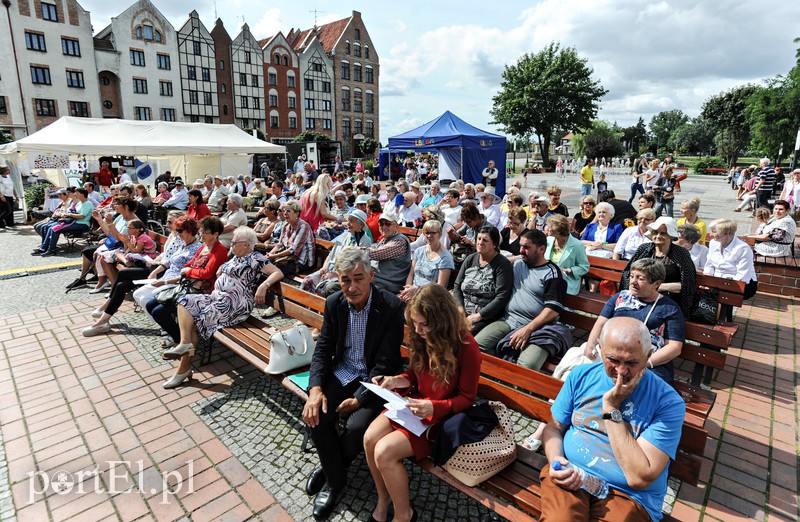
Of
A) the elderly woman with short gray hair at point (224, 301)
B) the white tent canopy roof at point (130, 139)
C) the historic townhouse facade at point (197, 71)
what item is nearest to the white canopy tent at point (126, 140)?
the white tent canopy roof at point (130, 139)

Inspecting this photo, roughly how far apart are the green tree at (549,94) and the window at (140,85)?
32898mm

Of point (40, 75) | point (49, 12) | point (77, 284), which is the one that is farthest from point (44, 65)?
Answer: point (77, 284)

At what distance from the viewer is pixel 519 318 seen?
3.71m

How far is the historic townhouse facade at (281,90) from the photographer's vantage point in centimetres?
4862

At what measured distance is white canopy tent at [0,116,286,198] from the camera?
12734 mm

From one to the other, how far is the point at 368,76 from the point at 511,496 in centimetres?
6043

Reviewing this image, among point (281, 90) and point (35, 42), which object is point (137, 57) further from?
point (281, 90)

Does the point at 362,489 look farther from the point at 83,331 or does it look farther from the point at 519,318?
the point at 83,331

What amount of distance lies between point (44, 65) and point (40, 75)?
877 millimetres

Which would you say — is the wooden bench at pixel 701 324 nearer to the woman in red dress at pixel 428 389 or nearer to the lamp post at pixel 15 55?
the woman in red dress at pixel 428 389

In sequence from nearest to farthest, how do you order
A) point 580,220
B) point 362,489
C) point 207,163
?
point 362,489
point 580,220
point 207,163

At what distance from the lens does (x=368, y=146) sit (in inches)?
2088

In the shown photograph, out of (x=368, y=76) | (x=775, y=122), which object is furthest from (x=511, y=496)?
(x=368, y=76)

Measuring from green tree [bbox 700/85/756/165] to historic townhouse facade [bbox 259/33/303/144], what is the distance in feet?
160
